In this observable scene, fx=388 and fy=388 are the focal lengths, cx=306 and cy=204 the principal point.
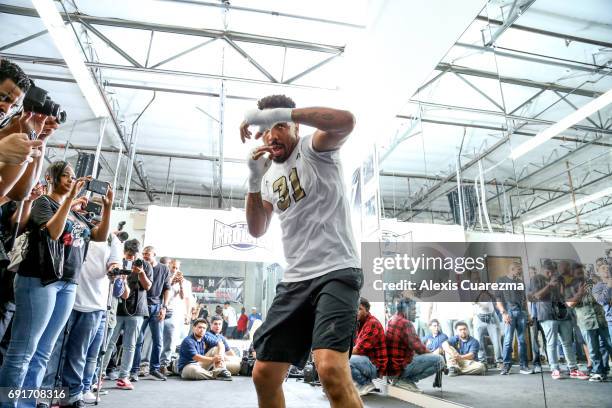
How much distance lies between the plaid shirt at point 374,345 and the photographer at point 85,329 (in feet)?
8.06

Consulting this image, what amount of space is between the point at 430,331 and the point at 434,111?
213cm

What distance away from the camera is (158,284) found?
4.68 meters

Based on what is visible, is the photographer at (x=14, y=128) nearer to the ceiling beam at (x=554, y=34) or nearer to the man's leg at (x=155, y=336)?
the ceiling beam at (x=554, y=34)

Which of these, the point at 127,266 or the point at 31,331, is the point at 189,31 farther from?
the point at 31,331

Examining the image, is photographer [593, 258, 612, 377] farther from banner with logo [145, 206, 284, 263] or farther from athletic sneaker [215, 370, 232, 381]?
banner with logo [145, 206, 284, 263]

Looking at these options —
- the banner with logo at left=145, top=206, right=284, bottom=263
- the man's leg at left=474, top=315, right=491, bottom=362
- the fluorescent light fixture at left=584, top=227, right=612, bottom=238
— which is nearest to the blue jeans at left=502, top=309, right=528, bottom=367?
the man's leg at left=474, top=315, right=491, bottom=362

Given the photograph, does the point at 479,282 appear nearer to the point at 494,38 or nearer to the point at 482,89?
the point at 482,89

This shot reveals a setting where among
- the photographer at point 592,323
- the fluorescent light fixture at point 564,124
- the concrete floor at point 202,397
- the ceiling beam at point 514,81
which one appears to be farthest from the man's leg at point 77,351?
the ceiling beam at point 514,81

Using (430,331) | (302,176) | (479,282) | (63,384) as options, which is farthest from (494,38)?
(63,384)

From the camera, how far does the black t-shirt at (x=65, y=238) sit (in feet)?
6.70

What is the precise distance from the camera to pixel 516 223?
238 centimetres

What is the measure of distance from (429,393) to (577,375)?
5.55 feet

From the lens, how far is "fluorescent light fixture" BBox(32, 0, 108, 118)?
14.1 feet

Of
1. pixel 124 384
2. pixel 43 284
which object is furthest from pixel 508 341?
pixel 124 384
